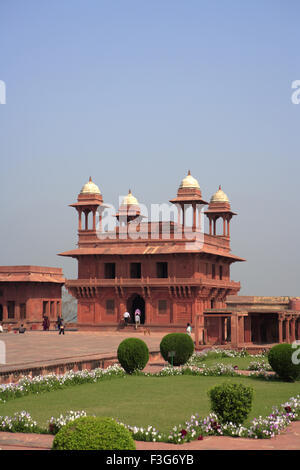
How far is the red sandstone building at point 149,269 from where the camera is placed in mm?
42844

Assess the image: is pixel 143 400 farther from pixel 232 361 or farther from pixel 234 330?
pixel 234 330

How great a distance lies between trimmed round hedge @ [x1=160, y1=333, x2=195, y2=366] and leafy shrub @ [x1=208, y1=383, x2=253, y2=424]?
10.5m

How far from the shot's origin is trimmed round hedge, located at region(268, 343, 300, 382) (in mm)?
16844

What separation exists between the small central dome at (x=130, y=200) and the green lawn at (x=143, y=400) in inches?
1348

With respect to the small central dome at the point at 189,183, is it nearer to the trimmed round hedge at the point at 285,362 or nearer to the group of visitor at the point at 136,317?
the group of visitor at the point at 136,317

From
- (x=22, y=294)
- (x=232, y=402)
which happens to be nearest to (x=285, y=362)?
(x=232, y=402)

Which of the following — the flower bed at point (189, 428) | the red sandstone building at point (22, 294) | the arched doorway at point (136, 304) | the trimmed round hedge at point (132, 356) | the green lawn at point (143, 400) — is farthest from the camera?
the red sandstone building at point (22, 294)

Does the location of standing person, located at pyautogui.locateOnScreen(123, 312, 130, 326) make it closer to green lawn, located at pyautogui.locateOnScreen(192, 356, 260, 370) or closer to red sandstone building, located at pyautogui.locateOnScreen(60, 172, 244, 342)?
red sandstone building, located at pyautogui.locateOnScreen(60, 172, 244, 342)

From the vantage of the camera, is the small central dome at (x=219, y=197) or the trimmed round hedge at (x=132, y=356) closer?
the trimmed round hedge at (x=132, y=356)

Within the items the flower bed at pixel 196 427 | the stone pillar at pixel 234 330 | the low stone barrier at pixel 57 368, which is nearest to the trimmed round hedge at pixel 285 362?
the flower bed at pixel 196 427

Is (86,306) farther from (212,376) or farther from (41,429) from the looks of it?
(41,429)
